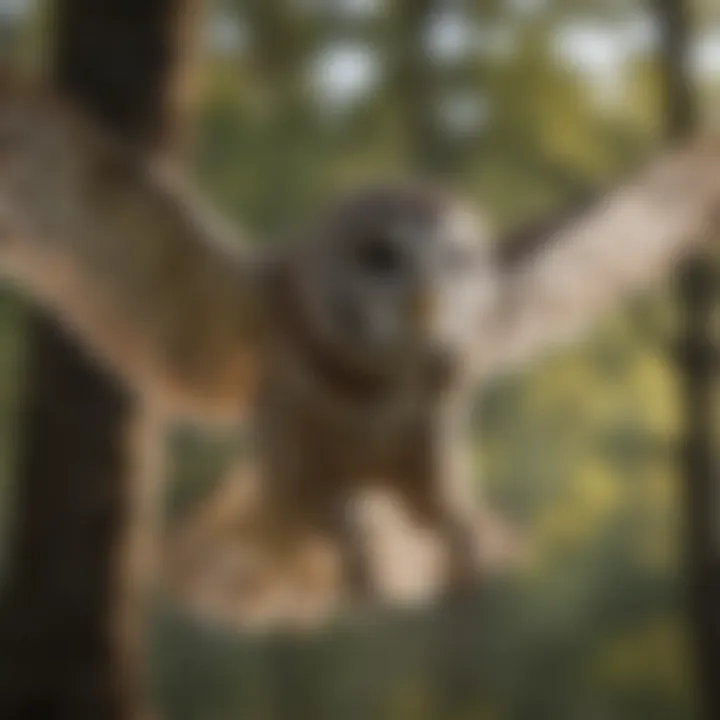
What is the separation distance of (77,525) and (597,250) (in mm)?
296

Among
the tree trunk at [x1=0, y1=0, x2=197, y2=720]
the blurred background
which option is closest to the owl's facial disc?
the tree trunk at [x1=0, y1=0, x2=197, y2=720]

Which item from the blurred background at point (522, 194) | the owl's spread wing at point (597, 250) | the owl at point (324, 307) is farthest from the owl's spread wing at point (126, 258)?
the blurred background at point (522, 194)

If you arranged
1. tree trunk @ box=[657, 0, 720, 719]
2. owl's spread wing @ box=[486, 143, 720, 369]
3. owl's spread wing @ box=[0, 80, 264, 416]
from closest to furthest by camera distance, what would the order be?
owl's spread wing @ box=[0, 80, 264, 416] → owl's spread wing @ box=[486, 143, 720, 369] → tree trunk @ box=[657, 0, 720, 719]

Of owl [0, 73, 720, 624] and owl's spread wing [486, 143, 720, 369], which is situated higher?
owl's spread wing [486, 143, 720, 369]

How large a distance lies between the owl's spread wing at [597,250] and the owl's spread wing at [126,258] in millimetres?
118

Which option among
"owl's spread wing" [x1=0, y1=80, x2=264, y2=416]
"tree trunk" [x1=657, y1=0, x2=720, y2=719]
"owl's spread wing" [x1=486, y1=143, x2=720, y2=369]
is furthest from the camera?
"tree trunk" [x1=657, y1=0, x2=720, y2=719]

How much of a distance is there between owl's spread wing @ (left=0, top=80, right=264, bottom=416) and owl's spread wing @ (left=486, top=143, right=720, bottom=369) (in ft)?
0.39

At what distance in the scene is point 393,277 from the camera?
1.85 ft

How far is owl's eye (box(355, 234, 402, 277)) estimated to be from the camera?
22.1 inches

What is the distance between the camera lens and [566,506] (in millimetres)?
965

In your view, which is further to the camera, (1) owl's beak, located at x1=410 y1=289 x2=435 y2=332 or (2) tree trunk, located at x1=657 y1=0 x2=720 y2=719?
(2) tree trunk, located at x1=657 y1=0 x2=720 y2=719

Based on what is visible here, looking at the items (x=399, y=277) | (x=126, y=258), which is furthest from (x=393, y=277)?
(x=126, y=258)

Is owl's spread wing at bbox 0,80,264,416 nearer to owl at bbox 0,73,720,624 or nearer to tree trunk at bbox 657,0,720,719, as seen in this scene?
owl at bbox 0,73,720,624

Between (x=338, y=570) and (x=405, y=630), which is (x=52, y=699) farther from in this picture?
(x=405, y=630)
